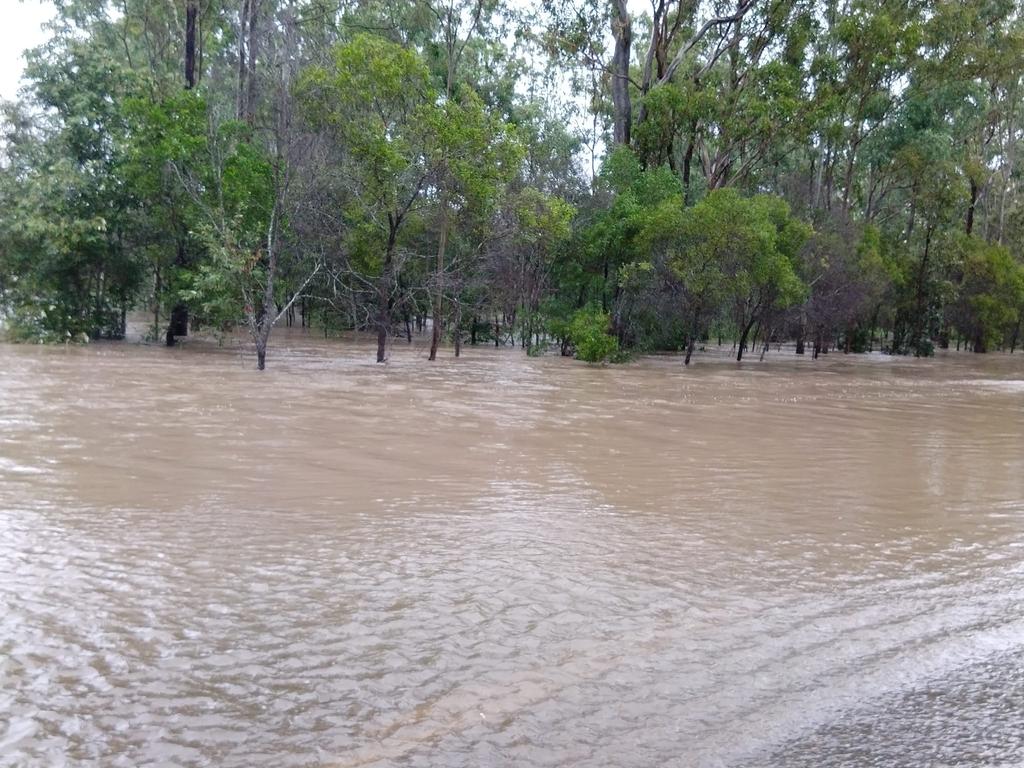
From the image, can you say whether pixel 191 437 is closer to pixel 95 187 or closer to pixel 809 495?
pixel 809 495

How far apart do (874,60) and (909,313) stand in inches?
580

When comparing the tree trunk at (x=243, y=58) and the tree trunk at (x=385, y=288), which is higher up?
the tree trunk at (x=243, y=58)

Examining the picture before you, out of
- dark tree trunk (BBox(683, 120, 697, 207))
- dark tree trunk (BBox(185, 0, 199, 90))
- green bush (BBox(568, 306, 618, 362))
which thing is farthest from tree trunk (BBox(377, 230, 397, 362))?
dark tree trunk (BBox(683, 120, 697, 207))

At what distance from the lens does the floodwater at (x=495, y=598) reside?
344 centimetres

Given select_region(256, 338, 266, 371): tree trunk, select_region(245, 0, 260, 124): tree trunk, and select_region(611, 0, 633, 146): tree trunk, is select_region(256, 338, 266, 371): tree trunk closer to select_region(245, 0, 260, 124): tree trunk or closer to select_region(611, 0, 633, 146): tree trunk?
select_region(245, 0, 260, 124): tree trunk

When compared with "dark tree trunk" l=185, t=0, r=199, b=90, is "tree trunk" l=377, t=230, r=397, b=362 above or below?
below

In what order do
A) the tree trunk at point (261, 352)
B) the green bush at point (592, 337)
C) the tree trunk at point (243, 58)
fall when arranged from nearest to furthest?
the tree trunk at point (261, 352)
the green bush at point (592, 337)
the tree trunk at point (243, 58)

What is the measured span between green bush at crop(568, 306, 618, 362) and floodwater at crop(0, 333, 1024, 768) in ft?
47.8

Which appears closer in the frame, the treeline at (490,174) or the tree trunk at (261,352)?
the tree trunk at (261,352)

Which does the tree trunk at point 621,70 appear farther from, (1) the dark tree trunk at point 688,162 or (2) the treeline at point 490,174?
(1) the dark tree trunk at point 688,162

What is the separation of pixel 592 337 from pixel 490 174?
598 centimetres

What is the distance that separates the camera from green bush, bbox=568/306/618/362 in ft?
84.2

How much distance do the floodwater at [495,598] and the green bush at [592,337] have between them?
574 inches

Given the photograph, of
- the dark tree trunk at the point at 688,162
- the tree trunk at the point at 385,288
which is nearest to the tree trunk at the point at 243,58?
the tree trunk at the point at 385,288
